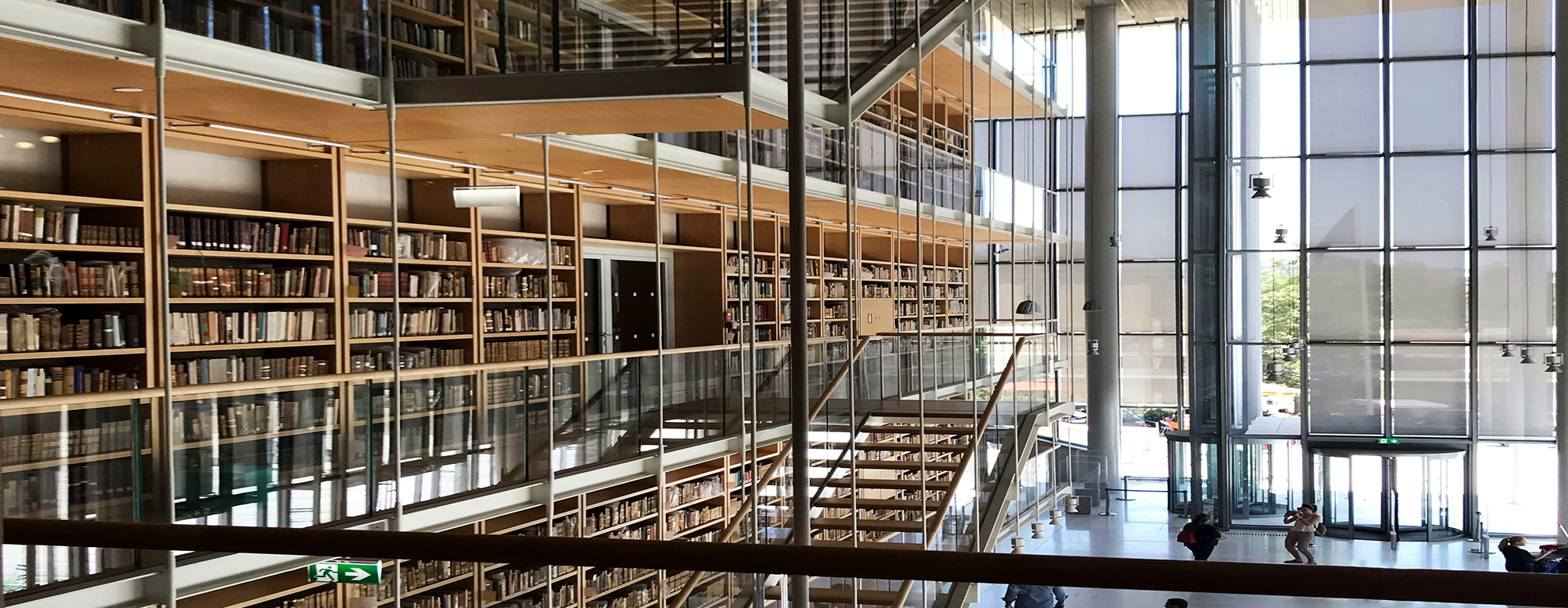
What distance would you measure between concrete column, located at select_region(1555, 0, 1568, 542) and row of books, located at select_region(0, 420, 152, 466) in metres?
15.0

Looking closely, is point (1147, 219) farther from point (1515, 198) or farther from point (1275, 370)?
point (1515, 198)

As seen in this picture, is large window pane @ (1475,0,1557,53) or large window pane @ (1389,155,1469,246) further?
large window pane @ (1389,155,1469,246)

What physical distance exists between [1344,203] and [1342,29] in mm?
2485

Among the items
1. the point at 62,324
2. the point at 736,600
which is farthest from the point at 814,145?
the point at 62,324

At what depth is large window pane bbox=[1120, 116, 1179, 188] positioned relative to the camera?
792 inches

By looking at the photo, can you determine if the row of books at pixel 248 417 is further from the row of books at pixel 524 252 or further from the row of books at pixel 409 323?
the row of books at pixel 524 252

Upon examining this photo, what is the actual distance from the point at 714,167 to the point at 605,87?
10.5 ft

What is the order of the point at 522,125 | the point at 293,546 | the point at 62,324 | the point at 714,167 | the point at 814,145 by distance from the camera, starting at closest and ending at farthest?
1. the point at 293,546
2. the point at 62,324
3. the point at 522,125
4. the point at 714,167
5. the point at 814,145

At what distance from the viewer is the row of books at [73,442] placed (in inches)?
177

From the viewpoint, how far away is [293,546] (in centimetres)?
139

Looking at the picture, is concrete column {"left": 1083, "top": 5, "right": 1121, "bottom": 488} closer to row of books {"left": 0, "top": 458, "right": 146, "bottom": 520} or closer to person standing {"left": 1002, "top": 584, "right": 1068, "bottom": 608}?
person standing {"left": 1002, "top": 584, "right": 1068, "bottom": 608}

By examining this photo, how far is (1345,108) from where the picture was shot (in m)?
17.0

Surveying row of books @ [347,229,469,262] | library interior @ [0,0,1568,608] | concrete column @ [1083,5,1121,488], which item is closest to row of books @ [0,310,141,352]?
library interior @ [0,0,1568,608]

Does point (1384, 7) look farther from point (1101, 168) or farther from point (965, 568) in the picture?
point (965, 568)
